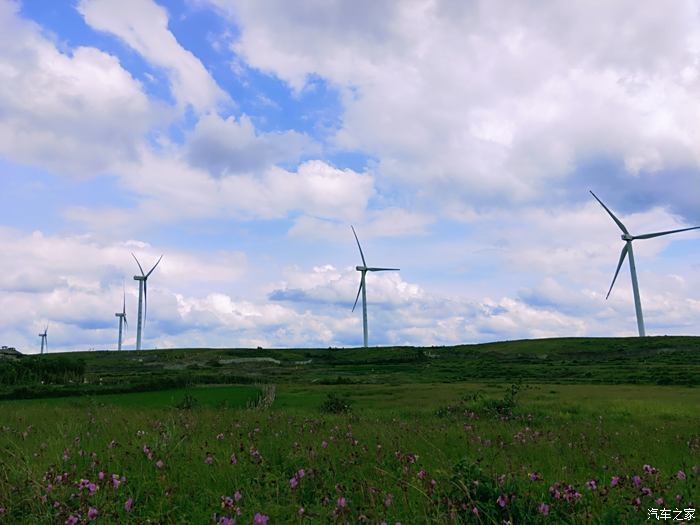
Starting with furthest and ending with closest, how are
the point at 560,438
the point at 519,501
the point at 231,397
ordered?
the point at 231,397 < the point at 560,438 < the point at 519,501

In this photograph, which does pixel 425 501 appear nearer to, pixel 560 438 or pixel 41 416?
pixel 560 438

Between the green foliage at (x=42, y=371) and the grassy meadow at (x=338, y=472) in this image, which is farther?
the green foliage at (x=42, y=371)

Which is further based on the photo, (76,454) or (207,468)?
(76,454)

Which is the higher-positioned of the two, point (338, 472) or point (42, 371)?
point (42, 371)

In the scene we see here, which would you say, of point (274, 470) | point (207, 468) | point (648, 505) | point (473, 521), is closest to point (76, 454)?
point (207, 468)

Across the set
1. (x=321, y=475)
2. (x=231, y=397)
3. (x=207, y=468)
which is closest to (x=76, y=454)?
(x=207, y=468)

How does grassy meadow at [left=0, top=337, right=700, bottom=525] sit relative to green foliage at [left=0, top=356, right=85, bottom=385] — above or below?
below

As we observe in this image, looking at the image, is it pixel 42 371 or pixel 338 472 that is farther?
pixel 42 371

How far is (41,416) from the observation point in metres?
19.5

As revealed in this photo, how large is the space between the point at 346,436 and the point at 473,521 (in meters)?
6.49

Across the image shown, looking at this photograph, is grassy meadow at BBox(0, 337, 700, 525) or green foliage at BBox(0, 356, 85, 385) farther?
green foliage at BBox(0, 356, 85, 385)

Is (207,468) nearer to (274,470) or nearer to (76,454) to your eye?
(274,470)

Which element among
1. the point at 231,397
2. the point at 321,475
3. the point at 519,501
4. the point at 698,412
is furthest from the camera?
the point at 231,397

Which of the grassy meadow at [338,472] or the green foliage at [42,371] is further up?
the green foliage at [42,371]
